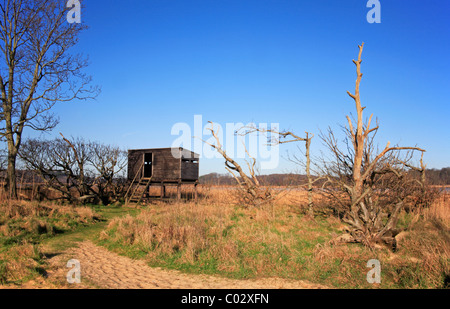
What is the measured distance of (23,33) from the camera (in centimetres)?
1524

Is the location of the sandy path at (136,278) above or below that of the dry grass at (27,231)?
below

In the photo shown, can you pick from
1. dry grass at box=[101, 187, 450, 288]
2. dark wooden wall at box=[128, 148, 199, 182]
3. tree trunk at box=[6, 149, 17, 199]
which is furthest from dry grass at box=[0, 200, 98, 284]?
dark wooden wall at box=[128, 148, 199, 182]

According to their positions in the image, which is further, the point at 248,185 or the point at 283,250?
the point at 248,185

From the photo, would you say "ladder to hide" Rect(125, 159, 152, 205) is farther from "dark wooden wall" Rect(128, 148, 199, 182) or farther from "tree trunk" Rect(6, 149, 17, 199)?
"tree trunk" Rect(6, 149, 17, 199)

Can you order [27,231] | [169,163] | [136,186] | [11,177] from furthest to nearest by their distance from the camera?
[136,186]
[169,163]
[11,177]
[27,231]

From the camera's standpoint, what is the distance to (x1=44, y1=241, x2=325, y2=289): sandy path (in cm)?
567

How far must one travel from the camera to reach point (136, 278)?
20.3 ft

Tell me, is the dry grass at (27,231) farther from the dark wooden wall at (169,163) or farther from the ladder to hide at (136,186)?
the dark wooden wall at (169,163)

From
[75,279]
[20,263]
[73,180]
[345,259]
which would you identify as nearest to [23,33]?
[73,180]

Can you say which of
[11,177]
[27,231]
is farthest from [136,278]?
[11,177]

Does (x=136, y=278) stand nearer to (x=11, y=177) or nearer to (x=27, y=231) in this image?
(x=27, y=231)

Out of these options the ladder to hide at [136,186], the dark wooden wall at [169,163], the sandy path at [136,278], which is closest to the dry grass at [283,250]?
the sandy path at [136,278]

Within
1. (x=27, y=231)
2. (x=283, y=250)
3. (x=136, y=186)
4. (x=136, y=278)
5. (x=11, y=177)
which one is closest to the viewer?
(x=136, y=278)

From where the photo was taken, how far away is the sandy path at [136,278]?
18.6 feet
